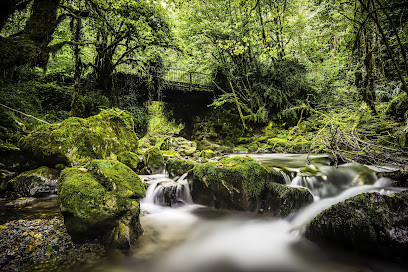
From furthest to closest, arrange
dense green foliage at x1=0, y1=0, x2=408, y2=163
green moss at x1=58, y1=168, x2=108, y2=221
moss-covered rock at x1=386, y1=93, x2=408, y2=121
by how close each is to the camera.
A: dense green foliage at x1=0, y1=0, x2=408, y2=163
moss-covered rock at x1=386, y1=93, x2=408, y2=121
green moss at x1=58, y1=168, x2=108, y2=221

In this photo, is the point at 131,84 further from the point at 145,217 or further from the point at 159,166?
the point at 145,217

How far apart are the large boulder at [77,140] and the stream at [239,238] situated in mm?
2546

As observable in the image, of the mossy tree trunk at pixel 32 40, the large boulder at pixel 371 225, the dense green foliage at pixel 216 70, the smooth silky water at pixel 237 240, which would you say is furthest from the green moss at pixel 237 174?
the mossy tree trunk at pixel 32 40

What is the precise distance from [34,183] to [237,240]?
16.1 ft

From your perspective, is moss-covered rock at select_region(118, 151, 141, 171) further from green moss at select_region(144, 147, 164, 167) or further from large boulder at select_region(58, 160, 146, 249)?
large boulder at select_region(58, 160, 146, 249)

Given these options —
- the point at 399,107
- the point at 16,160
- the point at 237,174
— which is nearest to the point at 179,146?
the point at 16,160

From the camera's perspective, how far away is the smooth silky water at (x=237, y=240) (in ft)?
7.92

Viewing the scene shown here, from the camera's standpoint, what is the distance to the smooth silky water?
241 centimetres

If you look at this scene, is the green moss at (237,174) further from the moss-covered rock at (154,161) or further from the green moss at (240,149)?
the green moss at (240,149)

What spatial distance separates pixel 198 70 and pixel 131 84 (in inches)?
187

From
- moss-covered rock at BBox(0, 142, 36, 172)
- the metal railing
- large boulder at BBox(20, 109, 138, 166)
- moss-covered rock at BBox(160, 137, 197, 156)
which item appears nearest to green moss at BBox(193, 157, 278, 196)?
large boulder at BBox(20, 109, 138, 166)

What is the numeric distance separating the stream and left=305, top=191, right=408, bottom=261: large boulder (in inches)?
6.1

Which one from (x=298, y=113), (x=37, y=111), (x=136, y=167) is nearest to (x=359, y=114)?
(x=136, y=167)

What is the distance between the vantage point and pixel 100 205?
2.46 metres
